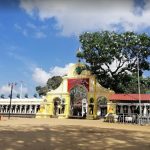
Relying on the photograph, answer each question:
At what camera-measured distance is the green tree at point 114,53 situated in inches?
1896

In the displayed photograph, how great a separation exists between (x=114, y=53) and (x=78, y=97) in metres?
8.24

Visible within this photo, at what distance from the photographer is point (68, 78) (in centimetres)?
5003

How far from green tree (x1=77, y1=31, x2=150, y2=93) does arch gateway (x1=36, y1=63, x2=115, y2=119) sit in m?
2.29

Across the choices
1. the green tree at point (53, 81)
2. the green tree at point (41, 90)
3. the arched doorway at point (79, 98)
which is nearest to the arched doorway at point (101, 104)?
the arched doorway at point (79, 98)

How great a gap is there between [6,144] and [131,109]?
30625 mm

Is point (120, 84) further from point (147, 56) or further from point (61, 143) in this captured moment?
point (61, 143)

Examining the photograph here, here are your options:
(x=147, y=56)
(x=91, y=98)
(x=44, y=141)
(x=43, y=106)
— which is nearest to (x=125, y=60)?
(x=147, y=56)

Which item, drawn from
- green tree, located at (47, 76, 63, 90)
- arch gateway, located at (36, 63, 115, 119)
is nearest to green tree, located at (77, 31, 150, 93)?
arch gateway, located at (36, 63, 115, 119)

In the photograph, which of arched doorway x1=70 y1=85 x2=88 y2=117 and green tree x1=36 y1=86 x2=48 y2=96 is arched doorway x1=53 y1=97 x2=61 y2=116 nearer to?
arched doorway x1=70 y1=85 x2=88 y2=117

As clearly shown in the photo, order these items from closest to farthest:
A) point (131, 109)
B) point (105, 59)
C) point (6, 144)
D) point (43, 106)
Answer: point (6, 144) → point (131, 109) → point (105, 59) → point (43, 106)

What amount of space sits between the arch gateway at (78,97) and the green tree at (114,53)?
2.29 meters

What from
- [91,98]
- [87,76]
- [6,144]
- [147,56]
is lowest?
[6,144]

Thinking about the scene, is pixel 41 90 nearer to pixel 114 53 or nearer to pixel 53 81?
pixel 53 81

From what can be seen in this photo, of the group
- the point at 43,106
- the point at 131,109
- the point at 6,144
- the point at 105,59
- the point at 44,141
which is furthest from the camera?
the point at 43,106
